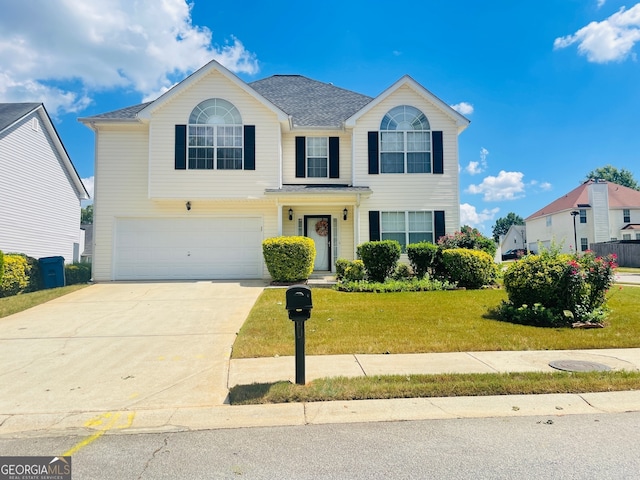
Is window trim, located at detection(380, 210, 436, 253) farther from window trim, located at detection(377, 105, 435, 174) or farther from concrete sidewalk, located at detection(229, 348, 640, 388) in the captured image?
concrete sidewalk, located at detection(229, 348, 640, 388)

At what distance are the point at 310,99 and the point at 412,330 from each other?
1422 centimetres

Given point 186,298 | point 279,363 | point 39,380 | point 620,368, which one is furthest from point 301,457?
point 186,298

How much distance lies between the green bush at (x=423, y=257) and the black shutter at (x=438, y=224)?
196 cm

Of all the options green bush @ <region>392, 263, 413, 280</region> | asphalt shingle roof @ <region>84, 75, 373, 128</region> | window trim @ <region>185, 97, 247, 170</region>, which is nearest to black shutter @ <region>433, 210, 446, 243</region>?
green bush @ <region>392, 263, 413, 280</region>


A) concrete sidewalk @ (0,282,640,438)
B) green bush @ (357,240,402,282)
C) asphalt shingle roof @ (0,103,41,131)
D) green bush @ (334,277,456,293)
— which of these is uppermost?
asphalt shingle roof @ (0,103,41,131)

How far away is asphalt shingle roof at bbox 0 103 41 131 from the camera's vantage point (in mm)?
16734

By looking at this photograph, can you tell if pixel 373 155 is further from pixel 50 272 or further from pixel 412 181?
pixel 50 272

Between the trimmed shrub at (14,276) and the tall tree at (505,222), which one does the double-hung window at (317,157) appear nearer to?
the trimmed shrub at (14,276)

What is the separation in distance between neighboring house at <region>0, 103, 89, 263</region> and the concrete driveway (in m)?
8.71

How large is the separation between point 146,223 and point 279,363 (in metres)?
11.6

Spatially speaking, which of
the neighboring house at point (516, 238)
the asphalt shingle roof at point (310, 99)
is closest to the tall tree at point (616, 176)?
the neighboring house at point (516, 238)

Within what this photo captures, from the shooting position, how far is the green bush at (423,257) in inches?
531

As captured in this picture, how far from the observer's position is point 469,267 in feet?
40.5

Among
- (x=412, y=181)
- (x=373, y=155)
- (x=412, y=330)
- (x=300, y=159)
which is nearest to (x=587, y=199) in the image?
(x=412, y=181)
